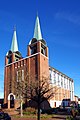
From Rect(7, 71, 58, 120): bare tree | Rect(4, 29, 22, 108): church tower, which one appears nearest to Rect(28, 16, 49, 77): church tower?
Rect(4, 29, 22, 108): church tower

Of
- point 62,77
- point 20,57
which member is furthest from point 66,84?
point 20,57

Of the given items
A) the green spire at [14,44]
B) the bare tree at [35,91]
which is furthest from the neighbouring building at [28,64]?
the bare tree at [35,91]

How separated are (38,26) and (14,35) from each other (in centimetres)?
1082

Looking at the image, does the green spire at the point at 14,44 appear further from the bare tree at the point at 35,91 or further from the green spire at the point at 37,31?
the bare tree at the point at 35,91

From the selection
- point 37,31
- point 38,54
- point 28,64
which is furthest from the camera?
point 37,31

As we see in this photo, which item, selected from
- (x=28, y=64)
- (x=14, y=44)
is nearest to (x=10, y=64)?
(x=14, y=44)

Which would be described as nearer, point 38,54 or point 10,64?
point 38,54

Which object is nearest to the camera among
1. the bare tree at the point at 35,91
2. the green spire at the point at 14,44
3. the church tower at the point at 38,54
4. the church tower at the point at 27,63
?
the bare tree at the point at 35,91

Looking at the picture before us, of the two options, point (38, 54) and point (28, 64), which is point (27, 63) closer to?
point (28, 64)

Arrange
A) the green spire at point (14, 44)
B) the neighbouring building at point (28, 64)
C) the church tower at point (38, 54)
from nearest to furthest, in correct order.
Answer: the church tower at point (38, 54)
the neighbouring building at point (28, 64)
the green spire at point (14, 44)

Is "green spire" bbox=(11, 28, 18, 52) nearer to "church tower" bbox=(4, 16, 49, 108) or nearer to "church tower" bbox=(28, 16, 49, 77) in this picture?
"church tower" bbox=(4, 16, 49, 108)

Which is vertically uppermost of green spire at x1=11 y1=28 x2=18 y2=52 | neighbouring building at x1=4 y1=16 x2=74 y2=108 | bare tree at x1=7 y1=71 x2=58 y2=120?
green spire at x1=11 y1=28 x2=18 y2=52

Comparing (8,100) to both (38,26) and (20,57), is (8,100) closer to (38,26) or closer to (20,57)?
(20,57)

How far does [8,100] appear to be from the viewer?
61.6 meters
